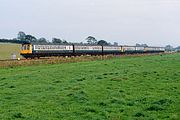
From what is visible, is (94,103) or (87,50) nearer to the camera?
(94,103)

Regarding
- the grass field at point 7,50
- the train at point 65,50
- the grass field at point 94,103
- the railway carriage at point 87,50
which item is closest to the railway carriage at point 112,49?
the train at point 65,50

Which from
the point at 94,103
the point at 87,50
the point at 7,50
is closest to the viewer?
the point at 94,103

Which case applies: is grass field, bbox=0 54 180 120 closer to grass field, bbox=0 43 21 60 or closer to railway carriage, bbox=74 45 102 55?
grass field, bbox=0 43 21 60

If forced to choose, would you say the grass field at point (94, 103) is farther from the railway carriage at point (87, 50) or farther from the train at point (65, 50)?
the railway carriage at point (87, 50)

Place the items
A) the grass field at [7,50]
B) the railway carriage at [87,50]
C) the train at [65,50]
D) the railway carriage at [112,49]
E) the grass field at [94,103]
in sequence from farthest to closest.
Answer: the railway carriage at [112,49]
the railway carriage at [87,50]
the train at [65,50]
the grass field at [7,50]
the grass field at [94,103]

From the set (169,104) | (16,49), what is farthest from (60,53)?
(169,104)

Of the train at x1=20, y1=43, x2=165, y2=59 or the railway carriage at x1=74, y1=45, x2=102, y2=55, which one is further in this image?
the railway carriage at x1=74, y1=45, x2=102, y2=55

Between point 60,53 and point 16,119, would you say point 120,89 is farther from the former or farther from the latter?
point 60,53

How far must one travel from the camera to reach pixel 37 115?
440 inches

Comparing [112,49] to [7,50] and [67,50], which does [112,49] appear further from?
[7,50]

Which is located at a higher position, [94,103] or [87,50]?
[94,103]

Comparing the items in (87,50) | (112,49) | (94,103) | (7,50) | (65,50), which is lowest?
(112,49)

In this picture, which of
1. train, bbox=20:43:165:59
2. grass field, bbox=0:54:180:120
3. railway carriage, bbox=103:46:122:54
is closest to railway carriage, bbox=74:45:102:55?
train, bbox=20:43:165:59

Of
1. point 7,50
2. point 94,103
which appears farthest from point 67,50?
point 94,103
